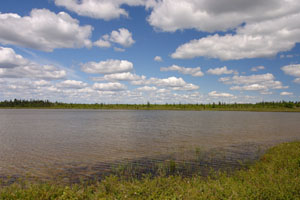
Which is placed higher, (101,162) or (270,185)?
(270,185)

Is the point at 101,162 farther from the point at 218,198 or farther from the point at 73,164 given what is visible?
the point at 218,198

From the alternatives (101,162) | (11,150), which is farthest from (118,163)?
(11,150)

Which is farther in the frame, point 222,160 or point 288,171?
point 222,160

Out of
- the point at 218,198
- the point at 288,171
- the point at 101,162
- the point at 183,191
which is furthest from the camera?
the point at 101,162

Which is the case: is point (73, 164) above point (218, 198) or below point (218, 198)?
below

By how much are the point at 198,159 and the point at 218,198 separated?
31.0 feet

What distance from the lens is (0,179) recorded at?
13.0 m

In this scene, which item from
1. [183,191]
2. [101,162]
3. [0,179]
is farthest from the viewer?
[101,162]

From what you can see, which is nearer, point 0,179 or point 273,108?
point 0,179

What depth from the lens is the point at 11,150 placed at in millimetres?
22062

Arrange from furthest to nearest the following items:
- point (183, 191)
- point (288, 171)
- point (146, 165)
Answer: point (146, 165) → point (288, 171) → point (183, 191)

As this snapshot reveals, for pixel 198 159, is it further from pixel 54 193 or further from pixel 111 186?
pixel 54 193

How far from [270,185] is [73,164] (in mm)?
14286

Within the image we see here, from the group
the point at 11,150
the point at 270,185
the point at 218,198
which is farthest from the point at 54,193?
the point at 11,150
